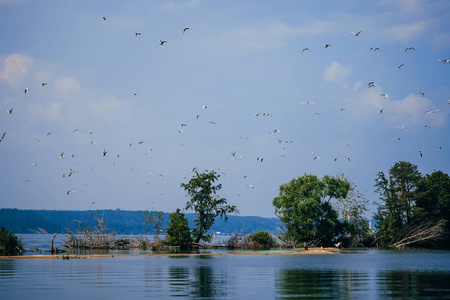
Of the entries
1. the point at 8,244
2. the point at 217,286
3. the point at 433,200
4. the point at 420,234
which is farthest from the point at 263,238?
the point at 217,286

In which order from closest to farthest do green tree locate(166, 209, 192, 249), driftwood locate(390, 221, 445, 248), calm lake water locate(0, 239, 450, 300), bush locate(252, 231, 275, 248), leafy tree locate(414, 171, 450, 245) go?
1. calm lake water locate(0, 239, 450, 300)
2. green tree locate(166, 209, 192, 249)
3. bush locate(252, 231, 275, 248)
4. driftwood locate(390, 221, 445, 248)
5. leafy tree locate(414, 171, 450, 245)

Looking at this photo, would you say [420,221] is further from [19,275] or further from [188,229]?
[19,275]

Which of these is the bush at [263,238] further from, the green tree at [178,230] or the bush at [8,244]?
the bush at [8,244]

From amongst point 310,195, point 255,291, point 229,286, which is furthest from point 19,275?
point 310,195

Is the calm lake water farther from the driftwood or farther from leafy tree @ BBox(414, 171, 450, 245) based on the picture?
leafy tree @ BBox(414, 171, 450, 245)

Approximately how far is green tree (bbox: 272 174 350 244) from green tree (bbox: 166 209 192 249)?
1719 centimetres

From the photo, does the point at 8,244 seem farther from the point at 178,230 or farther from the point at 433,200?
the point at 433,200

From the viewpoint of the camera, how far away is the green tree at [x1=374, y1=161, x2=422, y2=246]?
10477cm

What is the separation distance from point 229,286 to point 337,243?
68410 mm

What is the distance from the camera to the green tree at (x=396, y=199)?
344 feet

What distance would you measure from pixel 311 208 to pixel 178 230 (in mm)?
22067

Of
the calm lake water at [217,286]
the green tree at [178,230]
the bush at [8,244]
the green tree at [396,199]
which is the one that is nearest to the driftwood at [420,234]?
the green tree at [396,199]

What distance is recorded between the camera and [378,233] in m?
106

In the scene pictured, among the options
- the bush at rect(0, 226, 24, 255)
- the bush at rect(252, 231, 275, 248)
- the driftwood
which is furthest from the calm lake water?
the driftwood
